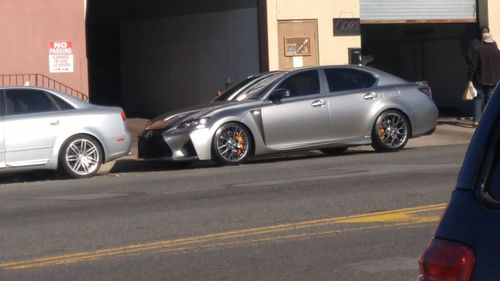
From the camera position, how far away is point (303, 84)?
1638cm

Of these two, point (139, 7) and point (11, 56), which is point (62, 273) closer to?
point (11, 56)

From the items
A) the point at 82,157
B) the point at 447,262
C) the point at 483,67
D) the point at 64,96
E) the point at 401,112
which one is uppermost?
the point at 483,67

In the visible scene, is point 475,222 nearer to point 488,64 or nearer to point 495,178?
point 495,178

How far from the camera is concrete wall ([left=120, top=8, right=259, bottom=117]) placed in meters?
22.0

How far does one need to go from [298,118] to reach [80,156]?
3490mm

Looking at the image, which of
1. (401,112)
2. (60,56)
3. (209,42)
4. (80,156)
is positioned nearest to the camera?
(80,156)

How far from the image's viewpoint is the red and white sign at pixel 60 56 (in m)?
19.8

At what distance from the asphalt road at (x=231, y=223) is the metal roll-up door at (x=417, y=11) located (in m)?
7.88

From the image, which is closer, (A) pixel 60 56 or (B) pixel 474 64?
(A) pixel 60 56

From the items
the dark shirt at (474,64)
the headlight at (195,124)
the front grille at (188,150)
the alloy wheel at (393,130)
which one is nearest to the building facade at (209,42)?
the dark shirt at (474,64)

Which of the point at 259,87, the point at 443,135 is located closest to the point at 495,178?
the point at 259,87

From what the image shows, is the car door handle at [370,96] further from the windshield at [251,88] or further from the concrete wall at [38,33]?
the concrete wall at [38,33]

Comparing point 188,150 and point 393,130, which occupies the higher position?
point 393,130

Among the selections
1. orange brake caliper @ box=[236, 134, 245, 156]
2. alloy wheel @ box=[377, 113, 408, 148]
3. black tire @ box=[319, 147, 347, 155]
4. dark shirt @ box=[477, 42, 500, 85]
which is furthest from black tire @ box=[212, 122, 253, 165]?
dark shirt @ box=[477, 42, 500, 85]
